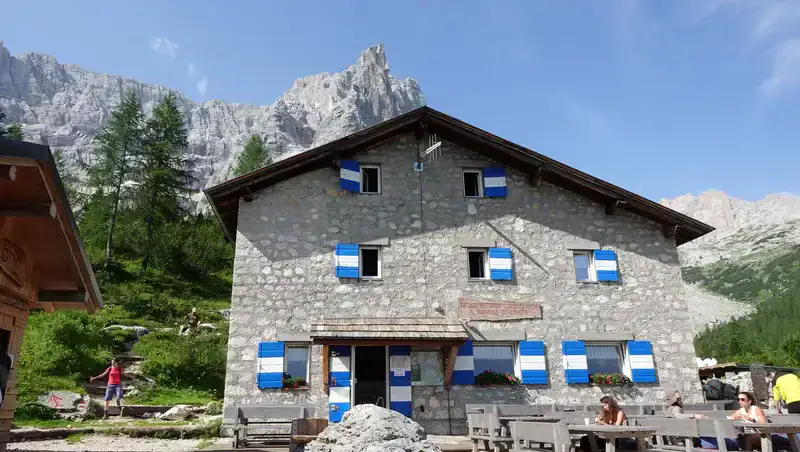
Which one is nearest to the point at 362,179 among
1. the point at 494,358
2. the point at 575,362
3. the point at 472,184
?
the point at 472,184

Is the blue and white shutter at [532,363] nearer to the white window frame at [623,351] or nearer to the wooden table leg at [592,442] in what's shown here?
the white window frame at [623,351]

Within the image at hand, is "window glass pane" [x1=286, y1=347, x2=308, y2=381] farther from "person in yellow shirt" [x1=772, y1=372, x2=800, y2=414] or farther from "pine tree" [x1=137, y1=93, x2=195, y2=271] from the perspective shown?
"pine tree" [x1=137, y1=93, x2=195, y2=271]

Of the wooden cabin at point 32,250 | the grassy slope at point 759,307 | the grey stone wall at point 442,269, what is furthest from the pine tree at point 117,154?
the grassy slope at point 759,307

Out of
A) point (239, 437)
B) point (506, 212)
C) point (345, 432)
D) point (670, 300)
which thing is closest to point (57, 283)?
point (239, 437)

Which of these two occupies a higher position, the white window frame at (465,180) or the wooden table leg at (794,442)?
the white window frame at (465,180)

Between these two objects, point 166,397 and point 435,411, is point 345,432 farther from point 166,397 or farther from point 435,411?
point 166,397

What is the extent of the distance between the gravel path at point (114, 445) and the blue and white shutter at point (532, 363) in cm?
639

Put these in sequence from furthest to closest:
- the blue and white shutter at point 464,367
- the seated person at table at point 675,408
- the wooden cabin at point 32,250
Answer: the blue and white shutter at point 464,367 < the seated person at table at point 675,408 < the wooden cabin at point 32,250

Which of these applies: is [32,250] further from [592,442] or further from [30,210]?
[592,442]

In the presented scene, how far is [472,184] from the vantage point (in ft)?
48.3

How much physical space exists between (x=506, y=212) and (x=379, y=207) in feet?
10.3

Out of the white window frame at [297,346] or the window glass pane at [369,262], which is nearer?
the white window frame at [297,346]

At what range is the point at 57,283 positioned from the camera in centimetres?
855

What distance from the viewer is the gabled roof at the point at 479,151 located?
13555 millimetres
